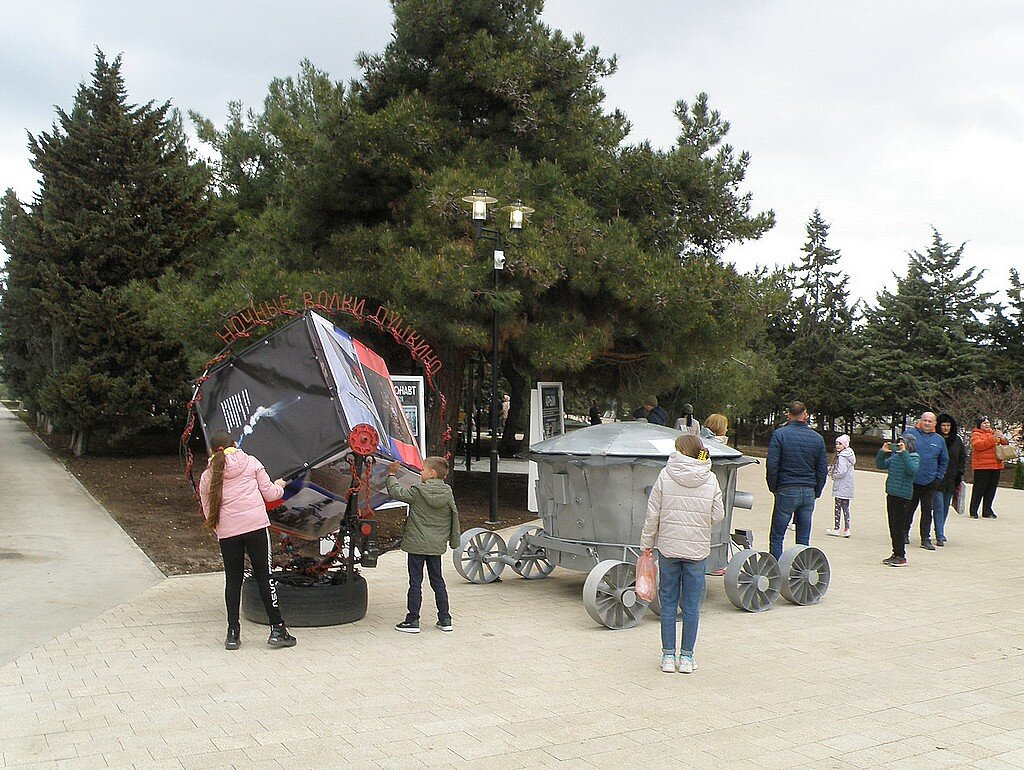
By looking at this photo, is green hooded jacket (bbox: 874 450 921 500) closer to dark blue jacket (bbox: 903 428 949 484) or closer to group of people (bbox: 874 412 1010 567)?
group of people (bbox: 874 412 1010 567)

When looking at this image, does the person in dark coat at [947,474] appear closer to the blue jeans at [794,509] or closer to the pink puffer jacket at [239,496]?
the blue jeans at [794,509]

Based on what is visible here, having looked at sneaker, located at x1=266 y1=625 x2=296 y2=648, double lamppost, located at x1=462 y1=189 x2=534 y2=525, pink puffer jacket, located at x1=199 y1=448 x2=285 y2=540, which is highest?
double lamppost, located at x1=462 y1=189 x2=534 y2=525

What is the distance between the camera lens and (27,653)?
666 cm

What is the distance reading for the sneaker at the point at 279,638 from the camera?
22.7ft

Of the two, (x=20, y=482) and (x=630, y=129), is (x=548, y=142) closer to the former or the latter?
(x=630, y=129)

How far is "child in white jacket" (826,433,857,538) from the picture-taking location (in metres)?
13.9

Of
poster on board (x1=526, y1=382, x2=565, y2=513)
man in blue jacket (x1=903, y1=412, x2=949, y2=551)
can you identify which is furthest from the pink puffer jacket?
poster on board (x1=526, y1=382, x2=565, y2=513)

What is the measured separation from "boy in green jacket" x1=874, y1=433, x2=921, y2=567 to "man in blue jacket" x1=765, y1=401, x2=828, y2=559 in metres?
2.14

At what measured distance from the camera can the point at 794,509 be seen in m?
9.36

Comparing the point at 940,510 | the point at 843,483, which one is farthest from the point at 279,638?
the point at 940,510

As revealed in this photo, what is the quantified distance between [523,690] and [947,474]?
32.2ft

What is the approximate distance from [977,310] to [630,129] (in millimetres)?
27926

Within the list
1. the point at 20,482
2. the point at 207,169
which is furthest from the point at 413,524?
the point at 207,169

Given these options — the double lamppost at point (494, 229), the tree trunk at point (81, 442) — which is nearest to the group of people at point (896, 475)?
the double lamppost at point (494, 229)
